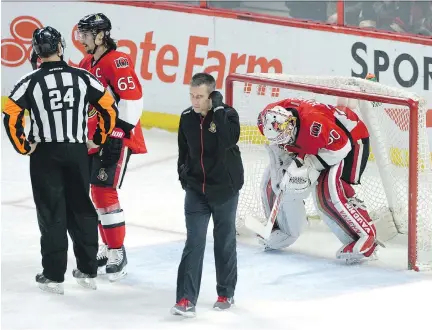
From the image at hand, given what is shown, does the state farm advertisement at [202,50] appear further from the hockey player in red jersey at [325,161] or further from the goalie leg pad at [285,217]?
the goalie leg pad at [285,217]

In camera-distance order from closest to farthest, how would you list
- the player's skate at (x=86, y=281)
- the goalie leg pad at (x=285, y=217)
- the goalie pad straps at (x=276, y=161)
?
1. the player's skate at (x=86, y=281)
2. the goalie pad straps at (x=276, y=161)
3. the goalie leg pad at (x=285, y=217)

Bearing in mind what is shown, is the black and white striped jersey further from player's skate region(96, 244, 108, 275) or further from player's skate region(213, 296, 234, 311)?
player's skate region(213, 296, 234, 311)

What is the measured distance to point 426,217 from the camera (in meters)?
6.45

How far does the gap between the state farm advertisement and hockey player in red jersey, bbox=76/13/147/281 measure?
2867 mm

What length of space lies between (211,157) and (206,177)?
0.30 ft

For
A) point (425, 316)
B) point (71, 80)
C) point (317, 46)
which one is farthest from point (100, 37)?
point (317, 46)

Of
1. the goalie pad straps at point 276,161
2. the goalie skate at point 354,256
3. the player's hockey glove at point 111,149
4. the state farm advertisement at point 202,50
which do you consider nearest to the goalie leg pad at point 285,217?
the goalie pad straps at point 276,161

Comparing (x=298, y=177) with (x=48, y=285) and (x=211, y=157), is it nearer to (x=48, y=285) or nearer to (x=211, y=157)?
(x=211, y=157)

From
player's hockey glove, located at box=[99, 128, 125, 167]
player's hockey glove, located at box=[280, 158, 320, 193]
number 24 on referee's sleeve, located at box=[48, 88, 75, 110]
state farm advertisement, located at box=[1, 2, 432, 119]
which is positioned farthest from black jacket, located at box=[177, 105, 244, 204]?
state farm advertisement, located at box=[1, 2, 432, 119]

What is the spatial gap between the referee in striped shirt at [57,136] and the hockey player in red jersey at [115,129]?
0.25 metres

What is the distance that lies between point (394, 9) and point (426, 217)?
254cm

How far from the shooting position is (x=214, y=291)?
19.5ft

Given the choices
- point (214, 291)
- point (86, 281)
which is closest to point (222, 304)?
point (214, 291)

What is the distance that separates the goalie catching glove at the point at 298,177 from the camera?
6387 millimetres
